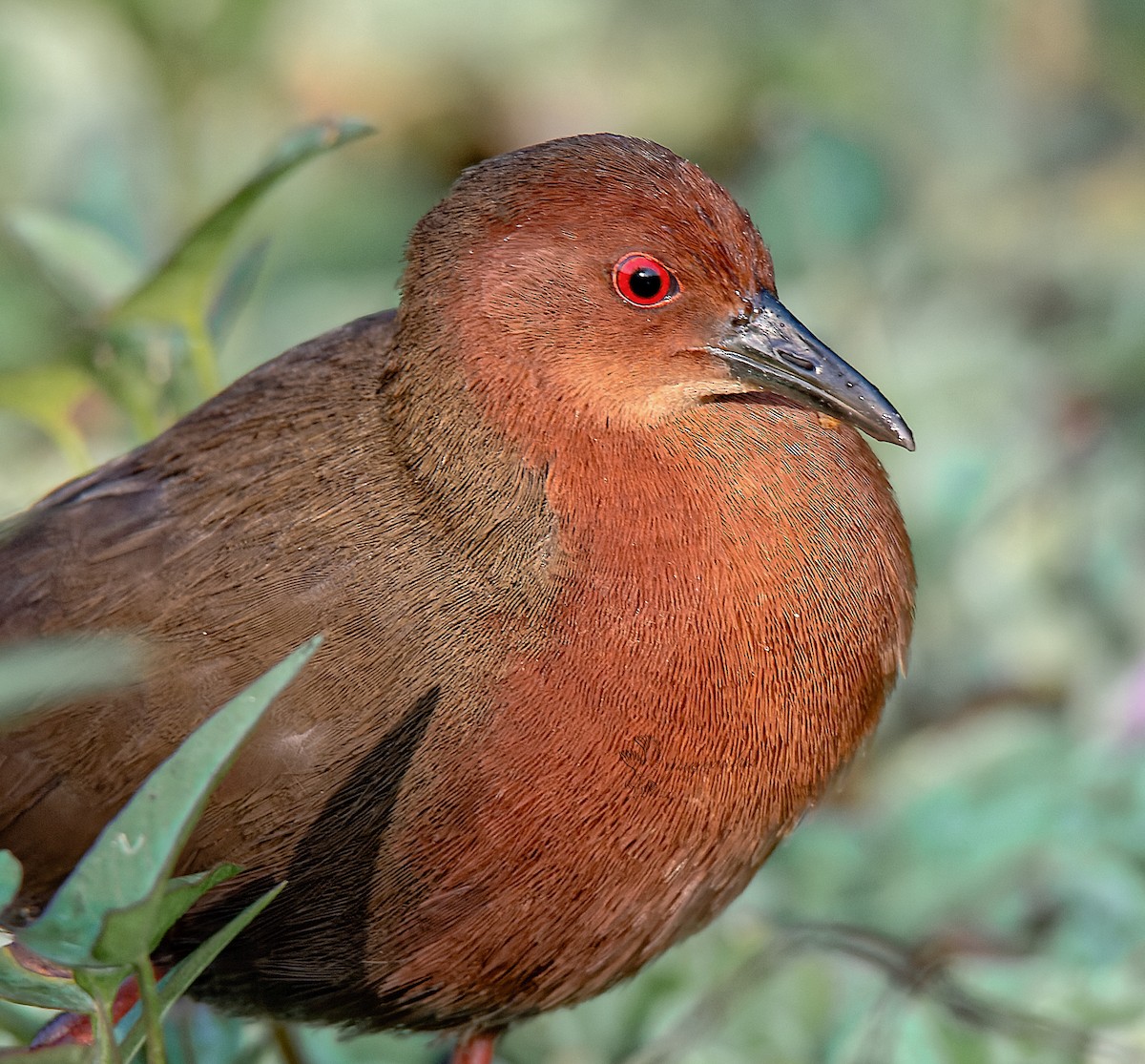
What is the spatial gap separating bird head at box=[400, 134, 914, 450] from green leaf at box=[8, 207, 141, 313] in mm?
664

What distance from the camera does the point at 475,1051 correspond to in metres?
2.06

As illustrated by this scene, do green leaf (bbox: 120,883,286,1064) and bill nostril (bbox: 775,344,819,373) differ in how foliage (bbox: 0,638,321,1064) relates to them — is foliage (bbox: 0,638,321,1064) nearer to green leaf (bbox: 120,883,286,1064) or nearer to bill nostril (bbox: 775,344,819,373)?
green leaf (bbox: 120,883,286,1064)

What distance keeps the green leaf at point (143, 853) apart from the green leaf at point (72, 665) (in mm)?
411

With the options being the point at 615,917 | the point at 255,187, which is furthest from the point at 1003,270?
the point at 615,917

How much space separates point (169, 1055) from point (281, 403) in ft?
2.87

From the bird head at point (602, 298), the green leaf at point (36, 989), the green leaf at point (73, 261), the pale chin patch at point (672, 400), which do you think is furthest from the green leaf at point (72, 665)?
the green leaf at point (73, 261)

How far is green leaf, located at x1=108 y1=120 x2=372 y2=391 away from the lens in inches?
77.1

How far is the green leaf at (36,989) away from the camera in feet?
4.64

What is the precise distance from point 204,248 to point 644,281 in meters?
0.56

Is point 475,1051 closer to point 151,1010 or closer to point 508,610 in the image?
point 508,610

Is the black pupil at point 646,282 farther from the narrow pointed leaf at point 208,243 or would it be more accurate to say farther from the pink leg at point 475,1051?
the pink leg at point 475,1051

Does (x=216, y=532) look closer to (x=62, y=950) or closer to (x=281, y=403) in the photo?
(x=281, y=403)

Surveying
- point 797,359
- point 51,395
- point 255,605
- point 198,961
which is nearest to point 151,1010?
point 198,961

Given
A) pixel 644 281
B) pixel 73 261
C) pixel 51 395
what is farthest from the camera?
pixel 73 261
